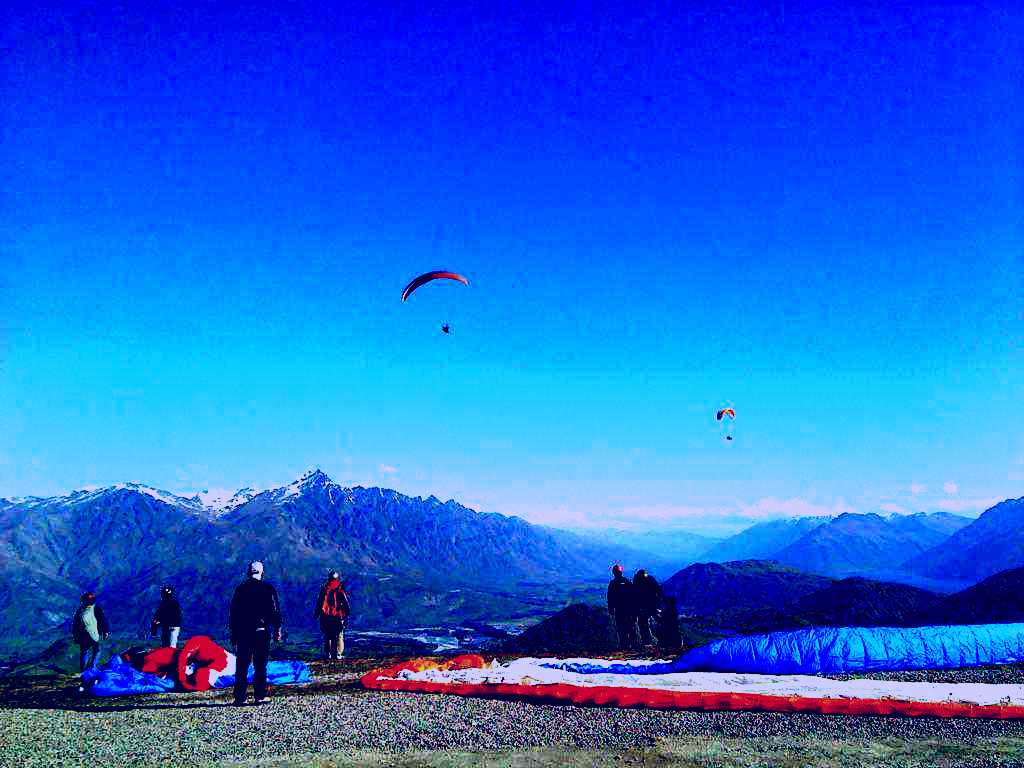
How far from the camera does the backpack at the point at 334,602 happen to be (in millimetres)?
23609

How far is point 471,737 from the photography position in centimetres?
1013

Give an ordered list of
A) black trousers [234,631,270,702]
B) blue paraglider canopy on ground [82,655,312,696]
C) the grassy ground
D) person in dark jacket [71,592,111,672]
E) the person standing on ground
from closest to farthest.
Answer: the grassy ground → black trousers [234,631,270,702] → blue paraglider canopy on ground [82,655,312,696] → person in dark jacket [71,592,111,672] → the person standing on ground

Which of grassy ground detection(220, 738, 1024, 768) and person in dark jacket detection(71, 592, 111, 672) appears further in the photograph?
person in dark jacket detection(71, 592, 111, 672)

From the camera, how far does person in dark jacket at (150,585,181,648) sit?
2173cm

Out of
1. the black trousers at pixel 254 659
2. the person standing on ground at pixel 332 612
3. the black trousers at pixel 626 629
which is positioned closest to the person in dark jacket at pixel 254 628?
the black trousers at pixel 254 659

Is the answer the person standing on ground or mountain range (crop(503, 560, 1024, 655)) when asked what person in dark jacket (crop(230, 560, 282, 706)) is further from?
mountain range (crop(503, 560, 1024, 655))

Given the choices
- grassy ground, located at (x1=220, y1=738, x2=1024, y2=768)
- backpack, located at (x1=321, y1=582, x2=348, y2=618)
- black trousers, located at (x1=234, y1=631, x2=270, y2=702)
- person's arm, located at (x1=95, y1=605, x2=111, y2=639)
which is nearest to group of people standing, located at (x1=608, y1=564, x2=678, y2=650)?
backpack, located at (x1=321, y1=582, x2=348, y2=618)

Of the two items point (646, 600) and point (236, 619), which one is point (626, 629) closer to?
point (646, 600)

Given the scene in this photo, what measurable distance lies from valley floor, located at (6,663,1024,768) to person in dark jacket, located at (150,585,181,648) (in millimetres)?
9104

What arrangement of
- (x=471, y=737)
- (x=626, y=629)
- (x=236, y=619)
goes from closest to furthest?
(x=471, y=737)
(x=236, y=619)
(x=626, y=629)

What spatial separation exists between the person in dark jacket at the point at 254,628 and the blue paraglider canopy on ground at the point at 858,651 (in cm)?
989

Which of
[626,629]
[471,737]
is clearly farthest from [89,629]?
[626,629]

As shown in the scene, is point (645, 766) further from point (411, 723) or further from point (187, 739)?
point (187, 739)

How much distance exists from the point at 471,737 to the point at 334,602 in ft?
50.1
